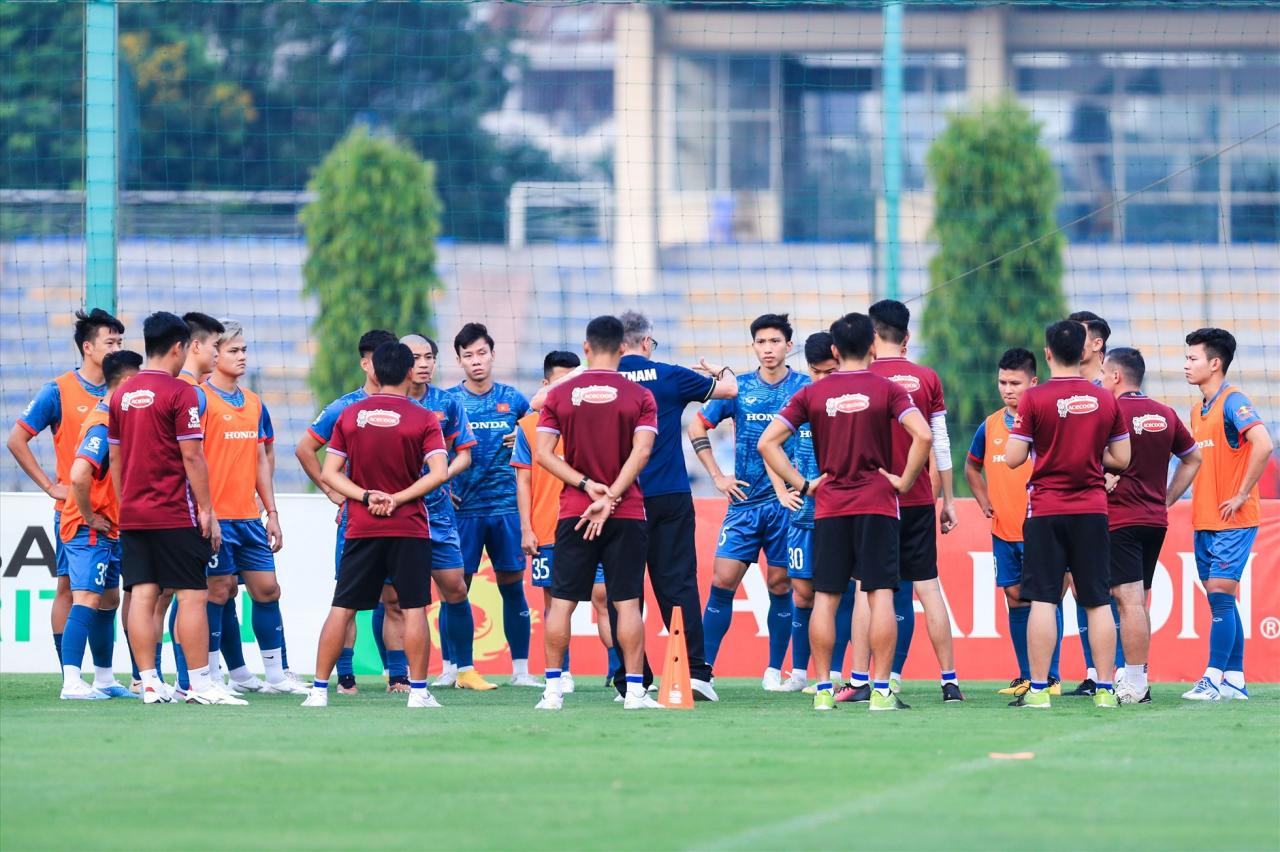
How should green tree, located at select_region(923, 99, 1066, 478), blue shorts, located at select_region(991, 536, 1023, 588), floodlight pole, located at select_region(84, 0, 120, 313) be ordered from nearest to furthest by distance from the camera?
blue shorts, located at select_region(991, 536, 1023, 588) < floodlight pole, located at select_region(84, 0, 120, 313) < green tree, located at select_region(923, 99, 1066, 478)

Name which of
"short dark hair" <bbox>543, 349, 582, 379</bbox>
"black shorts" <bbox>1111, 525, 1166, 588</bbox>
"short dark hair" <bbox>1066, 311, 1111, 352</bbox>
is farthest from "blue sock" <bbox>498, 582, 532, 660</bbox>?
"short dark hair" <bbox>1066, 311, 1111, 352</bbox>

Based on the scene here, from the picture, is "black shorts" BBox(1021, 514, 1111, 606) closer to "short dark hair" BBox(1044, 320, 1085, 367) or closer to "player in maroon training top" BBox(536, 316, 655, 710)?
"short dark hair" BBox(1044, 320, 1085, 367)

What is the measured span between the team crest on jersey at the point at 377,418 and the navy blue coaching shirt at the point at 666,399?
4.13 ft

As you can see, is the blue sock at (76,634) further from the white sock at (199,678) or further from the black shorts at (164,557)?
the white sock at (199,678)

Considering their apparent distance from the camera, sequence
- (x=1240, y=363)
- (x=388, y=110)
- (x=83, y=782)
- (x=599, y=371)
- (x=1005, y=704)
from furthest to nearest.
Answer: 1. (x=388, y=110)
2. (x=1240, y=363)
3. (x=1005, y=704)
4. (x=599, y=371)
5. (x=83, y=782)

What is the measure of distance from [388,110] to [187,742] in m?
28.6

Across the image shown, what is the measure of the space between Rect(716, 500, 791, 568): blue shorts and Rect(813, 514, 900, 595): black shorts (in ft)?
5.00

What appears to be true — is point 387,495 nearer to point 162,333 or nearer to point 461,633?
point 162,333

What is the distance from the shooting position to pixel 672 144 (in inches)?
1185

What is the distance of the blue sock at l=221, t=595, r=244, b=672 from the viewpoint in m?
10.9

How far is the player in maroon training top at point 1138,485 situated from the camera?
9.94 metres

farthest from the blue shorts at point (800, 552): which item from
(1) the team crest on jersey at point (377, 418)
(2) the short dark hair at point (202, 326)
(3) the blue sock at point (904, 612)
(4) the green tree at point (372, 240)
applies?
(4) the green tree at point (372, 240)

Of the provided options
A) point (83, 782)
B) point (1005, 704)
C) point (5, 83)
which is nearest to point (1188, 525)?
point (1005, 704)

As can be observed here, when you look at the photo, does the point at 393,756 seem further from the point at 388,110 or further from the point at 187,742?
the point at 388,110
